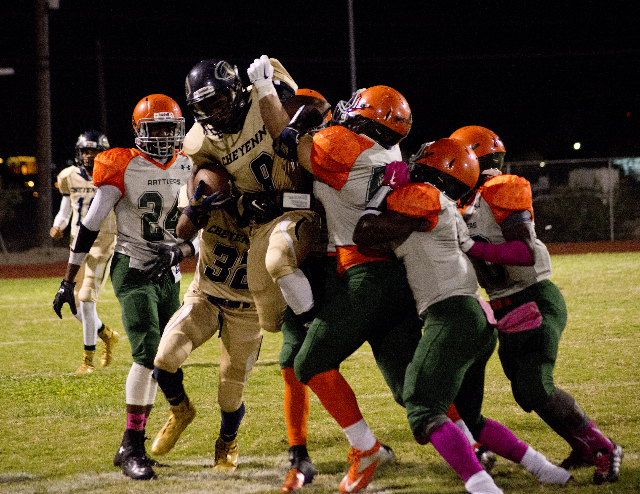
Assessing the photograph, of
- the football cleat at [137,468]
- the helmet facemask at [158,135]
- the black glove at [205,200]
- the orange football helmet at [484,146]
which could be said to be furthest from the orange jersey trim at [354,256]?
the helmet facemask at [158,135]

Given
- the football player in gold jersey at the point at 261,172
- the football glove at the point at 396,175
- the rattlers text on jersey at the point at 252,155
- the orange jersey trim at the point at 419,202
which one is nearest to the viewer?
the orange jersey trim at the point at 419,202

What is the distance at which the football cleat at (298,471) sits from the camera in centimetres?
365

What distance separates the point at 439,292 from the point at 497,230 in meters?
0.67

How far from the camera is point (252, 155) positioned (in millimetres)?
3857

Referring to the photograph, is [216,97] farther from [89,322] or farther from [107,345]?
[107,345]

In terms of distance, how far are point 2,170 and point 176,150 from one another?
37.6 metres

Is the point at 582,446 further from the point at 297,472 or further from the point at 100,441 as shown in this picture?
the point at 100,441

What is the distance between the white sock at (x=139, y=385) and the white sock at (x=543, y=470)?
6.59ft

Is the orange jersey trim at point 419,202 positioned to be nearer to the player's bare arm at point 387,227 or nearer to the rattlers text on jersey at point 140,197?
the player's bare arm at point 387,227

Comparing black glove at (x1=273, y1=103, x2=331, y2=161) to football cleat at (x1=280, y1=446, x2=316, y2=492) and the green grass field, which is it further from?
the green grass field

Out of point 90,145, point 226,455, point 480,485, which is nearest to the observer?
point 480,485

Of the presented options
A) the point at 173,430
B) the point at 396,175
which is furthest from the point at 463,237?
the point at 173,430

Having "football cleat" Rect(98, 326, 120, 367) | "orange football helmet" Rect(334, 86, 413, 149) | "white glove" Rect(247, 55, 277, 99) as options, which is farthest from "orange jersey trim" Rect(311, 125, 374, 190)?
"football cleat" Rect(98, 326, 120, 367)

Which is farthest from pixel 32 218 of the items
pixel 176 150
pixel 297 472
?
pixel 297 472
